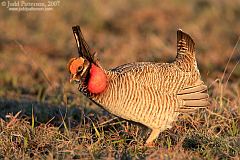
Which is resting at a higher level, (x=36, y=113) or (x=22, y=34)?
(x=22, y=34)

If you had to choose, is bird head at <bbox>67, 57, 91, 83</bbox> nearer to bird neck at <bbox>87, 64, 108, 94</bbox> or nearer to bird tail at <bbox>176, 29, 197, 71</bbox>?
bird neck at <bbox>87, 64, 108, 94</bbox>

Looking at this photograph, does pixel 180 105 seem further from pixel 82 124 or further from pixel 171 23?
pixel 171 23

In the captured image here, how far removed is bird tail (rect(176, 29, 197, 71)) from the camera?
5.28m

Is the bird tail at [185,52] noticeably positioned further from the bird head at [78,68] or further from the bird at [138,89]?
the bird head at [78,68]

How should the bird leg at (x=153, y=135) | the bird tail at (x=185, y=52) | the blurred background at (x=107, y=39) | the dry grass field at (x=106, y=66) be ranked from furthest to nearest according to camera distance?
the blurred background at (x=107, y=39), the bird tail at (x=185, y=52), the bird leg at (x=153, y=135), the dry grass field at (x=106, y=66)

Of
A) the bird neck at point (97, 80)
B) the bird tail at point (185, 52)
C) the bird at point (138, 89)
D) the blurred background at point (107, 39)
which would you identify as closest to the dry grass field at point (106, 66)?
the blurred background at point (107, 39)

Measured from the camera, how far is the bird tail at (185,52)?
5.28 meters

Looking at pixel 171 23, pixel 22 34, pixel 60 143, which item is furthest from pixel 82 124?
pixel 171 23

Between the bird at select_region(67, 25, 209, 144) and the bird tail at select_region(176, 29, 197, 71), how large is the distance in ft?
0.43

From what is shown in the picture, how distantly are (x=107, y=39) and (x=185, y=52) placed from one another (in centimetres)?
573

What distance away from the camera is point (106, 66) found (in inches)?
345

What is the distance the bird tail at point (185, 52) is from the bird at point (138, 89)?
13 centimetres

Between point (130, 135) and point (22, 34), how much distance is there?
645 centimetres

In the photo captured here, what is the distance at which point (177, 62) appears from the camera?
5.32 m
